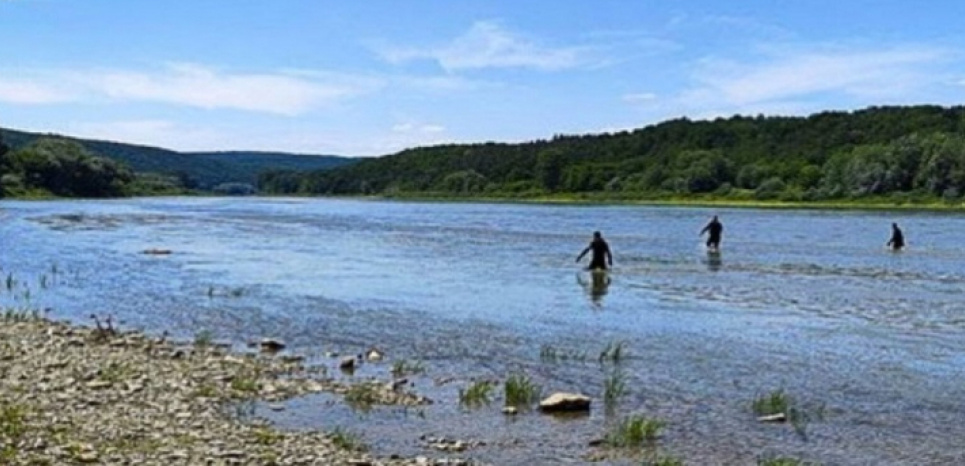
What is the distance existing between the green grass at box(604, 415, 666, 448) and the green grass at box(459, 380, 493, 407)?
2.87 m

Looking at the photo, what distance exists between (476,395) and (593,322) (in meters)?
12.2

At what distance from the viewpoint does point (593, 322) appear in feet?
105

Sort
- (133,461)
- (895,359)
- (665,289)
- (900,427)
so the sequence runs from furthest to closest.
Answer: (665,289) → (895,359) → (900,427) → (133,461)

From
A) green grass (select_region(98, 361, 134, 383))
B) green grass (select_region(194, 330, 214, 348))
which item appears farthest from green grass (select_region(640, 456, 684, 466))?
green grass (select_region(194, 330, 214, 348))

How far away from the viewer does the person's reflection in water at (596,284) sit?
38.8 m

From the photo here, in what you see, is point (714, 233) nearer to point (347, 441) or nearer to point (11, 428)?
point (347, 441)

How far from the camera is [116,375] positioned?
20703mm

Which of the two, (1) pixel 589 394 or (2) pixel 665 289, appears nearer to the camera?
(1) pixel 589 394

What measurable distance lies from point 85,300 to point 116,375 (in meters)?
17.4

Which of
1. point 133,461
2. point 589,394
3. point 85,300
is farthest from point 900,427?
point 85,300

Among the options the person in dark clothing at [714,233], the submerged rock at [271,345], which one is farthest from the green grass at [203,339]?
the person in dark clothing at [714,233]

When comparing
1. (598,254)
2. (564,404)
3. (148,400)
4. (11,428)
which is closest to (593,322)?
(564,404)

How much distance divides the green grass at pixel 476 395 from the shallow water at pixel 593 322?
9.9 inches

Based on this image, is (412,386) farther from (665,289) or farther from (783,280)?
(783,280)
